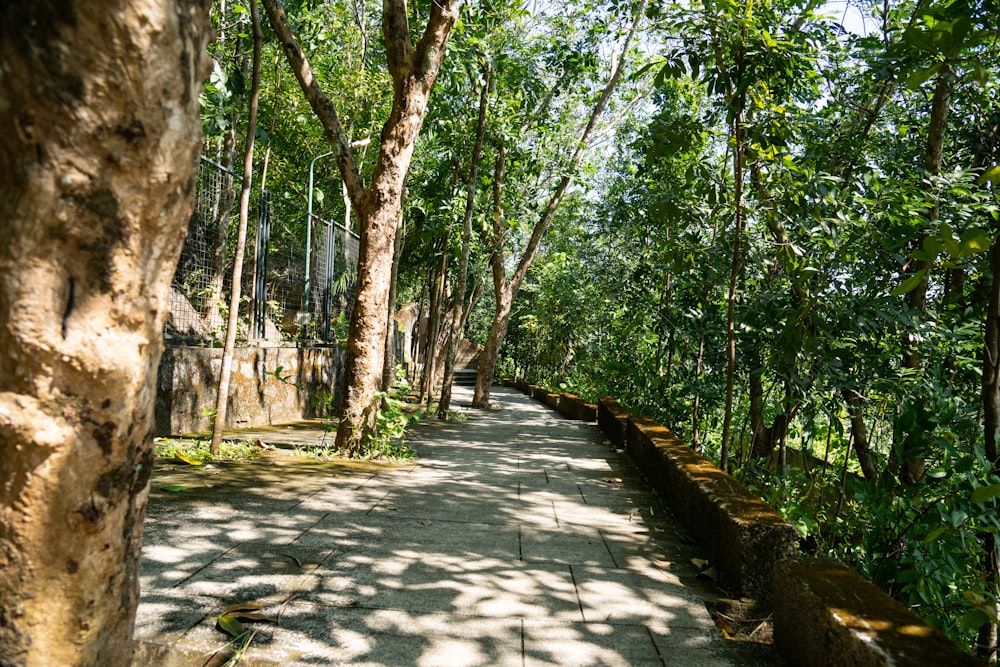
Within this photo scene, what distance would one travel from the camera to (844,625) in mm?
2309

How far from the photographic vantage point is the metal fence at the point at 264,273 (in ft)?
24.0

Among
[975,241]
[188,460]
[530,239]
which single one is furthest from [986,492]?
[530,239]

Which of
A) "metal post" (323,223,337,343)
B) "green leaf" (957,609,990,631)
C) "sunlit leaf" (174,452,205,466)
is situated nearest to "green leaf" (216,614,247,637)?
"green leaf" (957,609,990,631)

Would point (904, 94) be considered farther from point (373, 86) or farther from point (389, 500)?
point (373, 86)

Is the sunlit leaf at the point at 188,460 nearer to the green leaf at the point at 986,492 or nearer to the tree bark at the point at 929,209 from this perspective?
the green leaf at the point at 986,492

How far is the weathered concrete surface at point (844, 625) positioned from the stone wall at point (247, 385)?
17.4ft

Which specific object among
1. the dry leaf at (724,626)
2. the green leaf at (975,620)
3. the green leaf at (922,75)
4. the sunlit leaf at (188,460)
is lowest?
the dry leaf at (724,626)

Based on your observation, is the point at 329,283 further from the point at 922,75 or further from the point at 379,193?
the point at 922,75

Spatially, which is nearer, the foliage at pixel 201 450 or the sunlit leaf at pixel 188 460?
the sunlit leaf at pixel 188 460

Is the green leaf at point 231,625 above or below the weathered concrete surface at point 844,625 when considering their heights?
below

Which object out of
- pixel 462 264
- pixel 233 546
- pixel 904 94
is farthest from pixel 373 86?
pixel 233 546

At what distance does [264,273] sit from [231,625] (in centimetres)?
675

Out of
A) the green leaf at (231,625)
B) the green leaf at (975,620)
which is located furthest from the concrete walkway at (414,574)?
the green leaf at (975,620)

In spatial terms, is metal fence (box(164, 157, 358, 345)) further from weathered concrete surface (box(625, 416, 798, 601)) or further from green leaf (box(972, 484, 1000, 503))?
green leaf (box(972, 484, 1000, 503))
